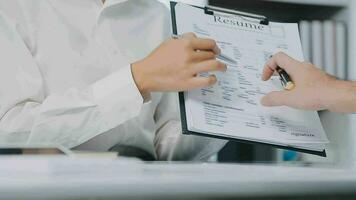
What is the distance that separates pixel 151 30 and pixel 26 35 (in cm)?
34

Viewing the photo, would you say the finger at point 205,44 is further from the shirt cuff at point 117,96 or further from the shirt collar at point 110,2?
the shirt collar at point 110,2

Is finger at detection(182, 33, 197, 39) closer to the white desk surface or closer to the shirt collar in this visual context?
the shirt collar

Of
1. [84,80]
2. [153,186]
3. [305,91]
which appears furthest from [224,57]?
[153,186]

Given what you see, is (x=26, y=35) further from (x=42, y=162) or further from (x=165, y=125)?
(x=42, y=162)

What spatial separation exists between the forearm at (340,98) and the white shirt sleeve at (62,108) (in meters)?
0.37

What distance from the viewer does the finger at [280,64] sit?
1.00 metres

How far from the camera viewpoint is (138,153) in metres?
1.13

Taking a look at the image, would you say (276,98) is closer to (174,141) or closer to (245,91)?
(245,91)

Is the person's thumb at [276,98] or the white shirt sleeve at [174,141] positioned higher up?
the person's thumb at [276,98]

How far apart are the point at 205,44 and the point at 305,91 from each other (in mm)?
214

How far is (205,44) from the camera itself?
975 mm

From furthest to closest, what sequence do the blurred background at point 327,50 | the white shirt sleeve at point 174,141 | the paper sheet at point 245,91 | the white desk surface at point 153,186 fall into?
the blurred background at point 327,50 → the white shirt sleeve at point 174,141 → the paper sheet at point 245,91 → the white desk surface at point 153,186

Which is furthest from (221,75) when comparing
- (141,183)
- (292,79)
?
(141,183)

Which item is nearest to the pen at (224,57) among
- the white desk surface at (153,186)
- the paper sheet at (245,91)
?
the paper sheet at (245,91)
